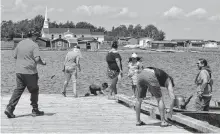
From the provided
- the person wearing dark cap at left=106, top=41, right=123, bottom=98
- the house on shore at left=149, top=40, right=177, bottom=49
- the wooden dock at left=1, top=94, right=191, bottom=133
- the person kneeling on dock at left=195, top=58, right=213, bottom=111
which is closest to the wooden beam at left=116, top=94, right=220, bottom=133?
the wooden dock at left=1, top=94, right=191, bottom=133

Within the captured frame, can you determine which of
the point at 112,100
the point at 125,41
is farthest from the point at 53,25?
the point at 112,100

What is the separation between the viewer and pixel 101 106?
1038 centimetres

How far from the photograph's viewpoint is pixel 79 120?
324 inches

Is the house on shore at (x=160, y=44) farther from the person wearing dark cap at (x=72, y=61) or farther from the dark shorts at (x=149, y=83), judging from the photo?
the dark shorts at (x=149, y=83)

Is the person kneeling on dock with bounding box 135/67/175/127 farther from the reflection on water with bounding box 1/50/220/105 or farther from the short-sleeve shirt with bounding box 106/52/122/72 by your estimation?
the short-sleeve shirt with bounding box 106/52/122/72

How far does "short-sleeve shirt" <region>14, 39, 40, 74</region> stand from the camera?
26.3 feet

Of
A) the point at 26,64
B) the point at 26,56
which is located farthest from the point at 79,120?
the point at 26,56

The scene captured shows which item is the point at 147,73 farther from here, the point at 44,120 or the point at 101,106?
the point at 101,106

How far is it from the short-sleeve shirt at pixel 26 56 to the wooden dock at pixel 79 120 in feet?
3.34

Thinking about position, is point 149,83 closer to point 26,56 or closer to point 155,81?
point 155,81

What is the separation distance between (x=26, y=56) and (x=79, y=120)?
168cm

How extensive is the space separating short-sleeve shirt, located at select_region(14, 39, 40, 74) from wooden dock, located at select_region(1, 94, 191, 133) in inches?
40.1

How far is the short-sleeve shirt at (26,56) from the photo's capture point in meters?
8.01

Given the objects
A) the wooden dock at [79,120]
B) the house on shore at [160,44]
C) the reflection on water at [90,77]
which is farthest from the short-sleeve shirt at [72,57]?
the house on shore at [160,44]
